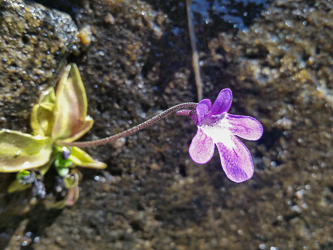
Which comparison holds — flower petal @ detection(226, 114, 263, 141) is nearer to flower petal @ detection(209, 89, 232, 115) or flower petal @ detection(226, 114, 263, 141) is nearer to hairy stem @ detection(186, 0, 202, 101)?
flower petal @ detection(209, 89, 232, 115)

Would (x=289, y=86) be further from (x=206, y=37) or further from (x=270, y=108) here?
(x=206, y=37)

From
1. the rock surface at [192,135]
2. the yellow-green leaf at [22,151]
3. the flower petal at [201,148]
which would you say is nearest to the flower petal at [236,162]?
the flower petal at [201,148]

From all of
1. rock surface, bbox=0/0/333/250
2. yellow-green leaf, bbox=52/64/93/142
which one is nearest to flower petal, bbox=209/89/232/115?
rock surface, bbox=0/0/333/250

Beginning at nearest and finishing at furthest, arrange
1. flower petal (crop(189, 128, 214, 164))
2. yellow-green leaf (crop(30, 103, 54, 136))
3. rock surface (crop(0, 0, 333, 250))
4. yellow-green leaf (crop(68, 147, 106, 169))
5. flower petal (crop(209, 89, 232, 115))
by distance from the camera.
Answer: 1. flower petal (crop(189, 128, 214, 164))
2. flower petal (crop(209, 89, 232, 115))
3. yellow-green leaf (crop(30, 103, 54, 136))
4. yellow-green leaf (crop(68, 147, 106, 169))
5. rock surface (crop(0, 0, 333, 250))

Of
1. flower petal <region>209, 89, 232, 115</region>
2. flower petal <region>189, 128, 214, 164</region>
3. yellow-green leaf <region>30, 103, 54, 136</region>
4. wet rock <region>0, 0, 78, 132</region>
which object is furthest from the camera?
yellow-green leaf <region>30, 103, 54, 136</region>

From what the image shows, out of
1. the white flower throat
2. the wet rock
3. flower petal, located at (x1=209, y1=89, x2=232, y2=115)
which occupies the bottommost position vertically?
the wet rock

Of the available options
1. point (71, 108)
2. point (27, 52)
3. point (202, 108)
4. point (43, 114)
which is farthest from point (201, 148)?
point (27, 52)

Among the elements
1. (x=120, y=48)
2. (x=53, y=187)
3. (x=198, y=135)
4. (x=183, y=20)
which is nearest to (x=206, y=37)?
(x=183, y=20)

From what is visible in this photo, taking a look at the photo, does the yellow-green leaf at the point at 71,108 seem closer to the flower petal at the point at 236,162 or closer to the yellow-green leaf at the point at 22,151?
the yellow-green leaf at the point at 22,151
